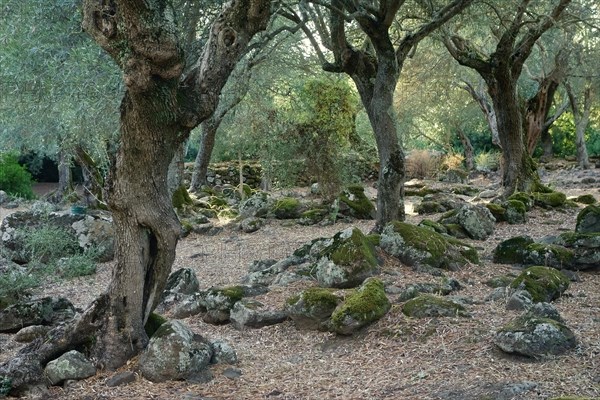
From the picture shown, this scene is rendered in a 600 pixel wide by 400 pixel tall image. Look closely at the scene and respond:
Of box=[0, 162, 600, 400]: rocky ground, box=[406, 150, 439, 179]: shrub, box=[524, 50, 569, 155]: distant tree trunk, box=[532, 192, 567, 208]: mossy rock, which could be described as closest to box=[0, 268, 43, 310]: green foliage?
box=[0, 162, 600, 400]: rocky ground

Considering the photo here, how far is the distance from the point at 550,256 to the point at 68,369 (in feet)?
21.7

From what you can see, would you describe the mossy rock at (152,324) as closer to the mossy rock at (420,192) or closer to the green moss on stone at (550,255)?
the green moss on stone at (550,255)

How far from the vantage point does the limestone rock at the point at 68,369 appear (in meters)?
5.86

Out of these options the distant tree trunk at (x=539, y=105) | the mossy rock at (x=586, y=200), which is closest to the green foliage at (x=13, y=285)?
the mossy rock at (x=586, y=200)

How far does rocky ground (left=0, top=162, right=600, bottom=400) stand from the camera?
5016 millimetres

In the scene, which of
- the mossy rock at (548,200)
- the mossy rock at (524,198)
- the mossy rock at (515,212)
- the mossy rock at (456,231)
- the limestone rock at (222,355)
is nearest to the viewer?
the limestone rock at (222,355)

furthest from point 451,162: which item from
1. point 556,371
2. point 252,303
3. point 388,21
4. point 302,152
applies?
point 556,371

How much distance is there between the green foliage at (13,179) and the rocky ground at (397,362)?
757 inches

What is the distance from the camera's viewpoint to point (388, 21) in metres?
10.6

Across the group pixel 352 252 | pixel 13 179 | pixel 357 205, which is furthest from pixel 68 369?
pixel 13 179

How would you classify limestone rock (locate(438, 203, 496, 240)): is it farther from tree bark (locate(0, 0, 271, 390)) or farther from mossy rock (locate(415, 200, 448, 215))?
tree bark (locate(0, 0, 271, 390))

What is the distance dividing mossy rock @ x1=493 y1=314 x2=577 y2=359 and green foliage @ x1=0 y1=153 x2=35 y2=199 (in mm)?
23038

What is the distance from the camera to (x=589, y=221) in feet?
35.3

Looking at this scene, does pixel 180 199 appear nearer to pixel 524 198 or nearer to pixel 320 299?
pixel 524 198
